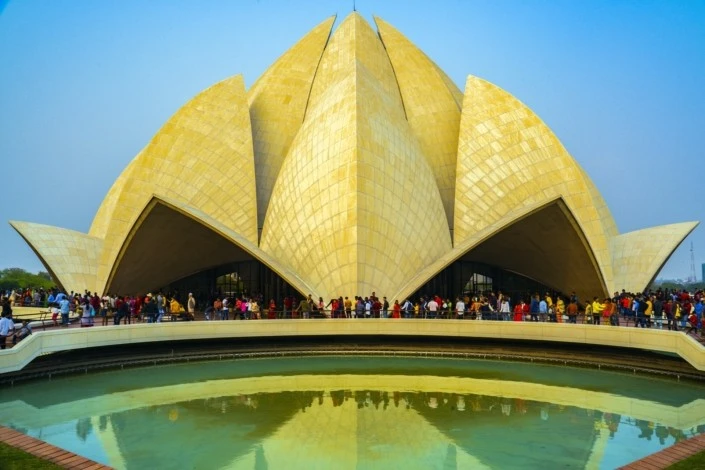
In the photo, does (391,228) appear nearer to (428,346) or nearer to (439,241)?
(439,241)

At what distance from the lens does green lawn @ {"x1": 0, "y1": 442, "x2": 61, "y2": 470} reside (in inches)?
241

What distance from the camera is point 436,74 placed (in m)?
29.8

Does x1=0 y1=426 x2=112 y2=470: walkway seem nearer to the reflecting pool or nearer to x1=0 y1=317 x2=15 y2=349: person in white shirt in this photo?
the reflecting pool

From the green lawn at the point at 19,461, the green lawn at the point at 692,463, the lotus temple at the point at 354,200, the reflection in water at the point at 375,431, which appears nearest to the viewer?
the green lawn at the point at 19,461

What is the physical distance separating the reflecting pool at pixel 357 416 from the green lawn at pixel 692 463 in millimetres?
911

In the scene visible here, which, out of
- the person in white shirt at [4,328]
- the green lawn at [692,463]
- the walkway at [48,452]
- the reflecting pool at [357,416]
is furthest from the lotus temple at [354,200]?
the green lawn at [692,463]

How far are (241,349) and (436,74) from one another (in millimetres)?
19276

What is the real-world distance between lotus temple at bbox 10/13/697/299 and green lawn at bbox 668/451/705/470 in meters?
13.4

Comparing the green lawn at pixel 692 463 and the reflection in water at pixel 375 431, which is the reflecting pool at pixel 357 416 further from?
the green lawn at pixel 692 463

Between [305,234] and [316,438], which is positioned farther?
[305,234]

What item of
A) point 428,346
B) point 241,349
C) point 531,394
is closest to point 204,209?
point 241,349

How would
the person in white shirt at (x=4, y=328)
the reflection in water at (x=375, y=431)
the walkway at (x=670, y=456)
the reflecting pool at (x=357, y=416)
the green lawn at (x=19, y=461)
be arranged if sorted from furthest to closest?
the person in white shirt at (x=4, y=328), the reflecting pool at (x=357, y=416), the reflection in water at (x=375, y=431), the walkway at (x=670, y=456), the green lawn at (x=19, y=461)

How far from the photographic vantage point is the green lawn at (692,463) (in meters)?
6.26

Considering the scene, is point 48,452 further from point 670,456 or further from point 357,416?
point 670,456
